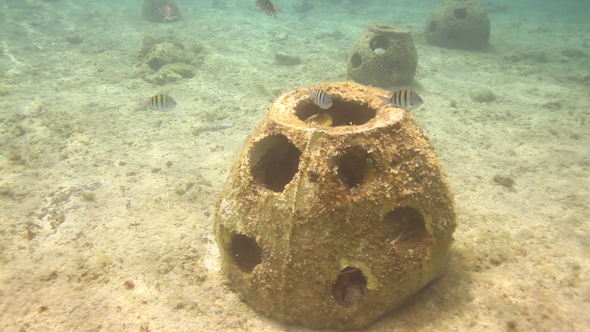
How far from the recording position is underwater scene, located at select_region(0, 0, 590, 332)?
112 inches

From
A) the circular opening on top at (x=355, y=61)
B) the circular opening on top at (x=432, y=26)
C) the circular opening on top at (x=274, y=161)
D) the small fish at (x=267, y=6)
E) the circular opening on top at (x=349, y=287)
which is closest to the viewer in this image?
the circular opening on top at (x=349, y=287)

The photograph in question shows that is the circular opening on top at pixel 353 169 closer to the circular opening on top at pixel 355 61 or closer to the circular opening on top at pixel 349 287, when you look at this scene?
the circular opening on top at pixel 349 287

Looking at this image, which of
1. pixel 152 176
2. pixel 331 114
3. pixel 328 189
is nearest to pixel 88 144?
pixel 152 176

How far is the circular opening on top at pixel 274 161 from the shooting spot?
327 centimetres

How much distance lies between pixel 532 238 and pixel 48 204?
7.28 meters

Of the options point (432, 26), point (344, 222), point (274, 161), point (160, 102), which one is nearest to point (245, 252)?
point (274, 161)

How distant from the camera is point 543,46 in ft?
51.2

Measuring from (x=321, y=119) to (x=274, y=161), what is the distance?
2.91ft

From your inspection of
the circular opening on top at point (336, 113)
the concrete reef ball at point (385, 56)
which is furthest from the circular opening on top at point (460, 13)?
the circular opening on top at point (336, 113)

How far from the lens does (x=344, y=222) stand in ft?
9.02

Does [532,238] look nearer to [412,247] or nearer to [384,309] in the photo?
[412,247]

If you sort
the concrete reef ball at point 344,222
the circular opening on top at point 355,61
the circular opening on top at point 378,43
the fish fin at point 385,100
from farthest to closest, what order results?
the circular opening on top at point 355,61, the circular opening on top at point 378,43, the fish fin at point 385,100, the concrete reef ball at point 344,222

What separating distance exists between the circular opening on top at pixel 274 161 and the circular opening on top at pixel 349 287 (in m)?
1.20

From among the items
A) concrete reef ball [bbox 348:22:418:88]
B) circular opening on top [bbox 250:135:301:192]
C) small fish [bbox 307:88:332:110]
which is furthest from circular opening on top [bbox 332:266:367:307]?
concrete reef ball [bbox 348:22:418:88]
